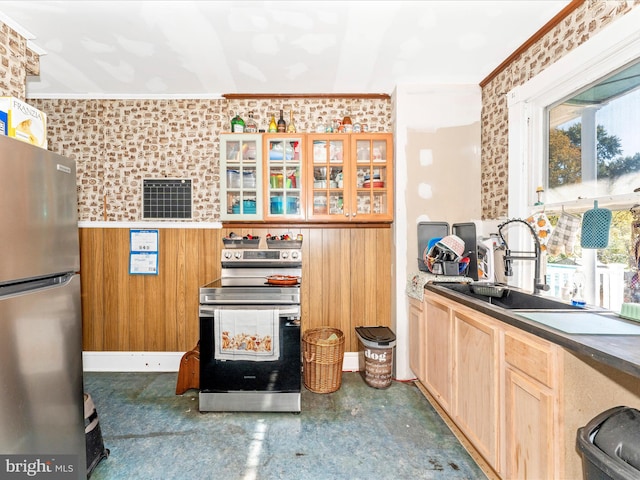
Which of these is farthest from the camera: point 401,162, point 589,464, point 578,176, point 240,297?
point 401,162

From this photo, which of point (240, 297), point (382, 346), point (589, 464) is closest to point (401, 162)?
point (382, 346)

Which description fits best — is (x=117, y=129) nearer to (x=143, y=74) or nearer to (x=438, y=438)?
(x=143, y=74)

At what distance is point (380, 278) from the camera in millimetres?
3113

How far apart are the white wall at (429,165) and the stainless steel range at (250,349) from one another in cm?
107

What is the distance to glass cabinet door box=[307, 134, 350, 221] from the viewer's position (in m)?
2.85

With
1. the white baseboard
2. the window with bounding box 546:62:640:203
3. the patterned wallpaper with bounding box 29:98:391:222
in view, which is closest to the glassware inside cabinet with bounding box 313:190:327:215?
the patterned wallpaper with bounding box 29:98:391:222

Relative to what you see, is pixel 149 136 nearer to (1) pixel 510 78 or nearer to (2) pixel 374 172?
(2) pixel 374 172

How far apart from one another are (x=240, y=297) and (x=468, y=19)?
7.67 feet

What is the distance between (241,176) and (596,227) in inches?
98.7

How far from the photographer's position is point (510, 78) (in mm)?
2455

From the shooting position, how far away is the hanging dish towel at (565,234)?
190 centimetres

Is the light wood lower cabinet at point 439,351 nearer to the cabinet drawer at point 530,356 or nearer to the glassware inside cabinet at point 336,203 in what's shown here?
the cabinet drawer at point 530,356

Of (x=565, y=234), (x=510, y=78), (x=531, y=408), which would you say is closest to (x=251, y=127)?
(x=510, y=78)

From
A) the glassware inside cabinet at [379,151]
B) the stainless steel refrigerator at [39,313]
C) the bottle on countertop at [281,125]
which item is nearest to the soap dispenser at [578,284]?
the glassware inside cabinet at [379,151]
